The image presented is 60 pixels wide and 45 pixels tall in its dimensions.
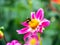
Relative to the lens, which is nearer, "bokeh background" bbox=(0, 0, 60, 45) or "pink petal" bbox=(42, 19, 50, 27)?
"pink petal" bbox=(42, 19, 50, 27)

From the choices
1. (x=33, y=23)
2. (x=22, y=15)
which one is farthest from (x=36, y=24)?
(x=22, y=15)

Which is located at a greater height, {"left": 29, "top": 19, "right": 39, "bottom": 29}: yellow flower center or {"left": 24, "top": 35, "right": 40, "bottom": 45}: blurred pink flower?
{"left": 29, "top": 19, "right": 39, "bottom": 29}: yellow flower center

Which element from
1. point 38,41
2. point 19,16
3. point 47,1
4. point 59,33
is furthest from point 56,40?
point 38,41

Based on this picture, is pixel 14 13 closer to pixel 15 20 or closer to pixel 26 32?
pixel 15 20

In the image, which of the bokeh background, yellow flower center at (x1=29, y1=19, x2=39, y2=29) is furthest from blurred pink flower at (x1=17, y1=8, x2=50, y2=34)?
the bokeh background

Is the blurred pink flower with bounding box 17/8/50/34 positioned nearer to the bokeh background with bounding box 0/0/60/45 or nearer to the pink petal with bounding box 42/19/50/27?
the pink petal with bounding box 42/19/50/27

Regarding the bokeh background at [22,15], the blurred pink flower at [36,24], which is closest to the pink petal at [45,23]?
the blurred pink flower at [36,24]
